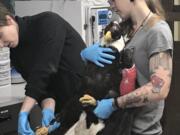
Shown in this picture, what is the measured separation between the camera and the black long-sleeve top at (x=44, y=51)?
66.1 inches

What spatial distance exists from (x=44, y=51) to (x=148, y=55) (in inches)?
21.6

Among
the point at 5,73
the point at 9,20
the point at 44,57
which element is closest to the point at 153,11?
the point at 44,57

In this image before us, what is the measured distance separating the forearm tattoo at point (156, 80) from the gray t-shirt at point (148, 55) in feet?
0.10

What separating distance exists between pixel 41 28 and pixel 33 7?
2.86ft

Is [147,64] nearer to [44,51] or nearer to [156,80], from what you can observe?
[156,80]

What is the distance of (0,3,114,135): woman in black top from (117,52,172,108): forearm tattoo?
1.27 ft

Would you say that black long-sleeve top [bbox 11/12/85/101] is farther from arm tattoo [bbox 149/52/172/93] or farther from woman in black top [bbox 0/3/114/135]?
arm tattoo [bbox 149/52/172/93]

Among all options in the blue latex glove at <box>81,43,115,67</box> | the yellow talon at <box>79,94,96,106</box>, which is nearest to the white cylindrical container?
the blue latex glove at <box>81,43,115,67</box>

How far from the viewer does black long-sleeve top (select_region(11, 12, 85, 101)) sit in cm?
168

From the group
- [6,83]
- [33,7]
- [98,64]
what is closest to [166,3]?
[33,7]

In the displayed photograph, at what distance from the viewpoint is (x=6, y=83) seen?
96.3 inches

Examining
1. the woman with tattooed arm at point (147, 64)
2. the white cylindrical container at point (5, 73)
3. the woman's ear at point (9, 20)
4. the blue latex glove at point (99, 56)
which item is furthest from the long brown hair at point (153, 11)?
the white cylindrical container at point (5, 73)

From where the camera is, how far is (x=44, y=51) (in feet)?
5.56

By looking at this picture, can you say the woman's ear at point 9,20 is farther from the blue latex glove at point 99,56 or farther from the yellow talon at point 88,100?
the yellow talon at point 88,100
